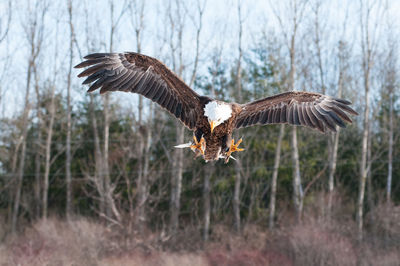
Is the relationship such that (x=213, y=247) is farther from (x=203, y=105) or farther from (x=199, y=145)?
(x=199, y=145)

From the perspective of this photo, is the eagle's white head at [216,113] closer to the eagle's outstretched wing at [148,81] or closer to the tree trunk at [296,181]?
the eagle's outstretched wing at [148,81]

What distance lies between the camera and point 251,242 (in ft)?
62.2

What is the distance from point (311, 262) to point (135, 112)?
938 centimetres

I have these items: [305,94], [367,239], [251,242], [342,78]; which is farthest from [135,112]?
[305,94]

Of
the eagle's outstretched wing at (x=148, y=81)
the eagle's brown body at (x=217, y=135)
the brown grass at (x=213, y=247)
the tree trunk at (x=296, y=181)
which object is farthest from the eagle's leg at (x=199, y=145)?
the tree trunk at (x=296, y=181)

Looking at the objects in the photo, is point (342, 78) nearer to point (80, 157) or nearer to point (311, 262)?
point (311, 262)

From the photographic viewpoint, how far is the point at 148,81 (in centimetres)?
681

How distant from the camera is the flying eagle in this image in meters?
6.16

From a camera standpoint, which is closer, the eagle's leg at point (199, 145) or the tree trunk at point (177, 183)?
the eagle's leg at point (199, 145)

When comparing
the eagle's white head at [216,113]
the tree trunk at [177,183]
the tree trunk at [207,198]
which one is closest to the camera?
the eagle's white head at [216,113]

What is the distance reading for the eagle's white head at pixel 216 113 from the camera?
5918mm

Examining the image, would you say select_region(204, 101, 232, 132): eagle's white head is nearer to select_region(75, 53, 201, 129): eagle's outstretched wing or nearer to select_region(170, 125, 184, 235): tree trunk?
select_region(75, 53, 201, 129): eagle's outstretched wing

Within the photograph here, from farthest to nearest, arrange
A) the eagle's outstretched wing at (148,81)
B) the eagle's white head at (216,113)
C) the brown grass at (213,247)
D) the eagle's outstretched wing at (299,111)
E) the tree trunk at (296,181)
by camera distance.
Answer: the tree trunk at (296,181), the brown grass at (213,247), the eagle's outstretched wing at (299,111), the eagle's outstretched wing at (148,81), the eagle's white head at (216,113)

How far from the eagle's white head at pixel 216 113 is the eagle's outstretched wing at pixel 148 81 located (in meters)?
0.54
